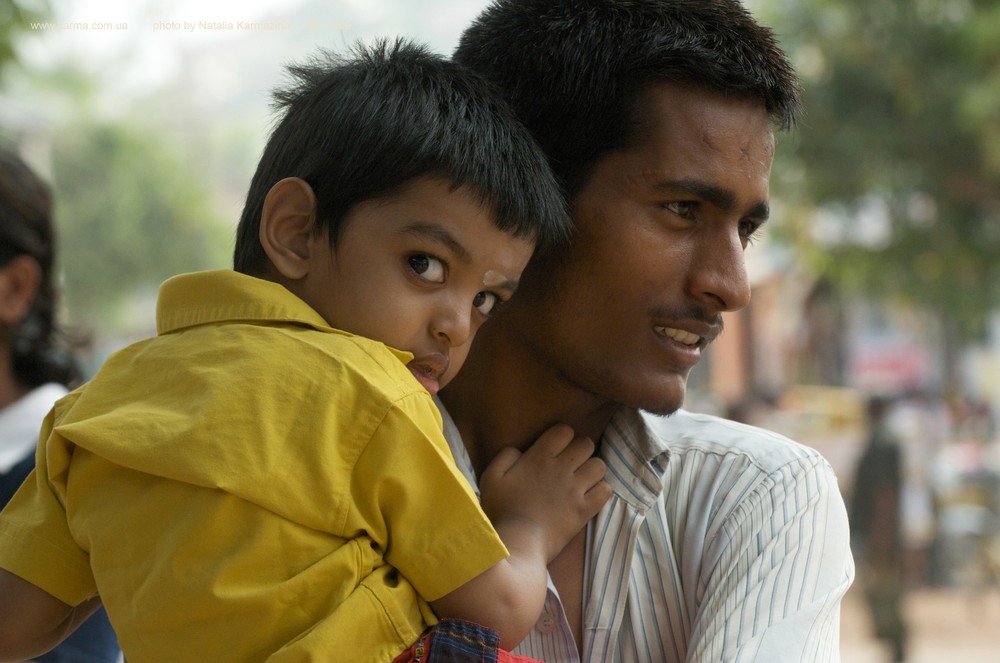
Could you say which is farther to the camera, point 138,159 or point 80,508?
point 138,159

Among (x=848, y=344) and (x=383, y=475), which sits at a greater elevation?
(x=383, y=475)

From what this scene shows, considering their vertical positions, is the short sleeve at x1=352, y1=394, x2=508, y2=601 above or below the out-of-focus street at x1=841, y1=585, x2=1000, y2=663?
above

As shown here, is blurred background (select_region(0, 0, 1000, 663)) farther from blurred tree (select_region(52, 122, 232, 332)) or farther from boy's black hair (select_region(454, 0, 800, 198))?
blurred tree (select_region(52, 122, 232, 332))

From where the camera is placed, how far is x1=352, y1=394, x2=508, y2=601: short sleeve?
1.40m

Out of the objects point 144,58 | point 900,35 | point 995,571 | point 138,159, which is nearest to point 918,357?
point 995,571

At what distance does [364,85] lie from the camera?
172 cm

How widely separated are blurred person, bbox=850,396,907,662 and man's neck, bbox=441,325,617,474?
6571 mm

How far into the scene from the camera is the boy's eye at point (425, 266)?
1.60 meters

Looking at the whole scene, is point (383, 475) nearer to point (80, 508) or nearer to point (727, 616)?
point (80, 508)

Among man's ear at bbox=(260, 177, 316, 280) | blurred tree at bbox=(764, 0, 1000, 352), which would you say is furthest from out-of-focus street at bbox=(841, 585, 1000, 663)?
man's ear at bbox=(260, 177, 316, 280)

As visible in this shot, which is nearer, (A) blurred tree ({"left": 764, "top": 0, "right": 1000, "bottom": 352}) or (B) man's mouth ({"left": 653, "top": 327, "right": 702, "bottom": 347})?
(B) man's mouth ({"left": 653, "top": 327, "right": 702, "bottom": 347})

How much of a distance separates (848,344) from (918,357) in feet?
6.37

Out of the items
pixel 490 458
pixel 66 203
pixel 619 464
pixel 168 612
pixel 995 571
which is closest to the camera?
Result: pixel 168 612

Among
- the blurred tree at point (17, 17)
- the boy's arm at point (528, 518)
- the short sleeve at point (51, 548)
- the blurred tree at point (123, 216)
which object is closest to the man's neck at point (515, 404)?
the boy's arm at point (528, 518)
